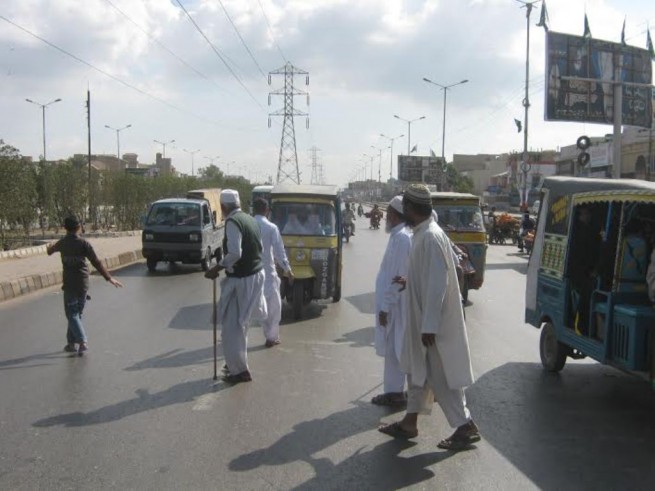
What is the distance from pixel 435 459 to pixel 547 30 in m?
31.8

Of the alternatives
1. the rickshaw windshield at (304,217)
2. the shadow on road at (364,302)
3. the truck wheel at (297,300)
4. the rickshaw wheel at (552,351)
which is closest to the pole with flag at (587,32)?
the shadow on road at (364,302)

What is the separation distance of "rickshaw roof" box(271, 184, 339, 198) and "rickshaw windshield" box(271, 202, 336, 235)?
0.19 meters

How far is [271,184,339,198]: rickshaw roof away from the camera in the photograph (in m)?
12.2

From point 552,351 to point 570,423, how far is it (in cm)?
190

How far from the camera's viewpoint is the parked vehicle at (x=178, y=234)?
1903cm

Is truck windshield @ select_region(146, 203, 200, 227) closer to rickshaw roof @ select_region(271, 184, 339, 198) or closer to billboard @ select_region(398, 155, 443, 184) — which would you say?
rickshaw roof @ select_region(271, 184, 339, 198)

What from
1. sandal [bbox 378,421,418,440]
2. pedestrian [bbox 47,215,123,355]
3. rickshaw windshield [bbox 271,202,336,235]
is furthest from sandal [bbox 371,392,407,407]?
rickshaw windshield [bbox 271,202,336,235]

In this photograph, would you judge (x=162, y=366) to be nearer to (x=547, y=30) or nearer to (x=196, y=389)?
(x=196, y=389)

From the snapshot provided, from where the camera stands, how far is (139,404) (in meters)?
6.22

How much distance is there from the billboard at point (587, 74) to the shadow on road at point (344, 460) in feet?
99.5

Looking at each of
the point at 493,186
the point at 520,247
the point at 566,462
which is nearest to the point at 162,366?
the point at 566,462

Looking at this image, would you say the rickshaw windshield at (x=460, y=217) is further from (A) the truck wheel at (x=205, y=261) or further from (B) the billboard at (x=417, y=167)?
(B) the billboard at (x=417, y=167)

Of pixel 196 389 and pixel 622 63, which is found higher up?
pixel 622 63

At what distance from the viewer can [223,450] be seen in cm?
505
